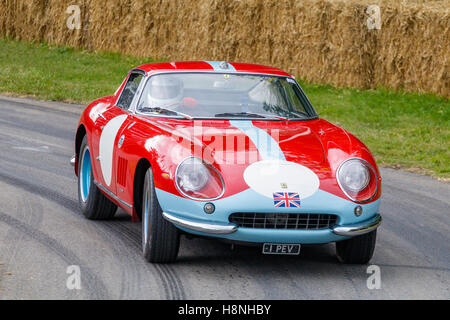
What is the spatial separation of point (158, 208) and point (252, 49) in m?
14.3

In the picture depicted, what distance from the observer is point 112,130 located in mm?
6629

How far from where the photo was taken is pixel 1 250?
593cm

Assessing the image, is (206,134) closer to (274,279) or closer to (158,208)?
(158,208)

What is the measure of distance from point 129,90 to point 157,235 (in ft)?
6.99

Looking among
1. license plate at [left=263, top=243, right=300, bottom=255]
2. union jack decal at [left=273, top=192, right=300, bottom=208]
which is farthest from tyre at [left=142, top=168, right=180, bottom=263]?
union jack decal at [left=273, top=192, right=300, bottom=208]

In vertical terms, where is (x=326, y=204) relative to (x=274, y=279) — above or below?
above

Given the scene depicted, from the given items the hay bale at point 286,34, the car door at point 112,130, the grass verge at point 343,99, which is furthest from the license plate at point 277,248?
the hay bale at point 286,34

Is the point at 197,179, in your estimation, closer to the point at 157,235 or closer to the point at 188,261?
the point at 157,235

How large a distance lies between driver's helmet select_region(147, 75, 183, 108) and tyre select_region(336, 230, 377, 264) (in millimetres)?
1857

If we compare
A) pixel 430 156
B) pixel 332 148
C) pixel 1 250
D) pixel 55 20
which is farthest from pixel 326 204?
pixel 55 20

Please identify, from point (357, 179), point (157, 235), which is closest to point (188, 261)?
point (157, 235)

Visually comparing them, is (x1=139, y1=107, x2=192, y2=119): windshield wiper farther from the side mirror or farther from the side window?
the side window

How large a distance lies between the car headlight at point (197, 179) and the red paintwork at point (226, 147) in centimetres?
4

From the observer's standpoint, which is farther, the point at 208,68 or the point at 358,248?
the point at 208,68
